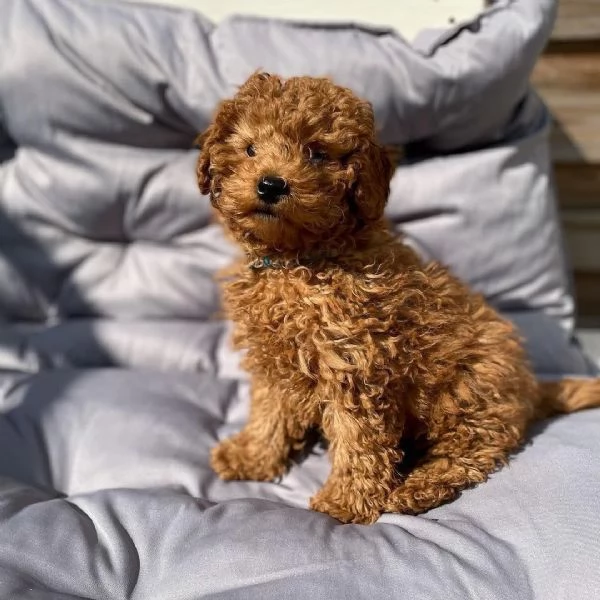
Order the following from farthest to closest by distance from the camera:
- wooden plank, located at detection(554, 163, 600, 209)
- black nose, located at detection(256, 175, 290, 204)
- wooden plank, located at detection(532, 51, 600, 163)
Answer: wooden plank, located at detection(554, 163, 600, 209) < wooden plank, located at detection(532, 51, 600, 163) < black nose, located at detection(256, 175, 290, 204)

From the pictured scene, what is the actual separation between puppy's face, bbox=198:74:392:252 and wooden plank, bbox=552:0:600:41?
1.76 m

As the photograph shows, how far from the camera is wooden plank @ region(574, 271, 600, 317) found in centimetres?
332

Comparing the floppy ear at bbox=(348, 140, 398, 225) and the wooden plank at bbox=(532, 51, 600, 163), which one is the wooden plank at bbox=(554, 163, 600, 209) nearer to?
the wooden plank at bbox=(532, 51, 600, 163)

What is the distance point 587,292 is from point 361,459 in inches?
92.5

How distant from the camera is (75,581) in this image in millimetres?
1380

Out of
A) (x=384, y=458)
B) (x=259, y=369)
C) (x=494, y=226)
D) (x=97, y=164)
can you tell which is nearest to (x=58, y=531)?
(x=259, y=369)

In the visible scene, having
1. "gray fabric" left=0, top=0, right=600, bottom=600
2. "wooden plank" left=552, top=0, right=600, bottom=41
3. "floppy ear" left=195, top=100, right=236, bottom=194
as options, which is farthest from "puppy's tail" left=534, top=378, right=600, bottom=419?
"wooden plank" left=552, top=0, right=600, bottom=41

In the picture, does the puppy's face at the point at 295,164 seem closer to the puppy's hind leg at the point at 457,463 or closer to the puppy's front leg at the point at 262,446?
the puppy's front leg at the point at 262,446

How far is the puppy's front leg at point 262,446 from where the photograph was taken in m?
1.87

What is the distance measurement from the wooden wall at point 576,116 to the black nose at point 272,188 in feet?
6.80

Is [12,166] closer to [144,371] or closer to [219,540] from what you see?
[144,371]

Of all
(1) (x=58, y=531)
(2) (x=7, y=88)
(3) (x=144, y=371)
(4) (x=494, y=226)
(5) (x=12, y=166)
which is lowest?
(3) (x=144, y=371)

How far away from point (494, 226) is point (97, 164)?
165cm

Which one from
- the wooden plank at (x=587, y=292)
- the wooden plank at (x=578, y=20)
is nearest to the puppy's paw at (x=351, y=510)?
the wooden plank at (x=587, y=292)
